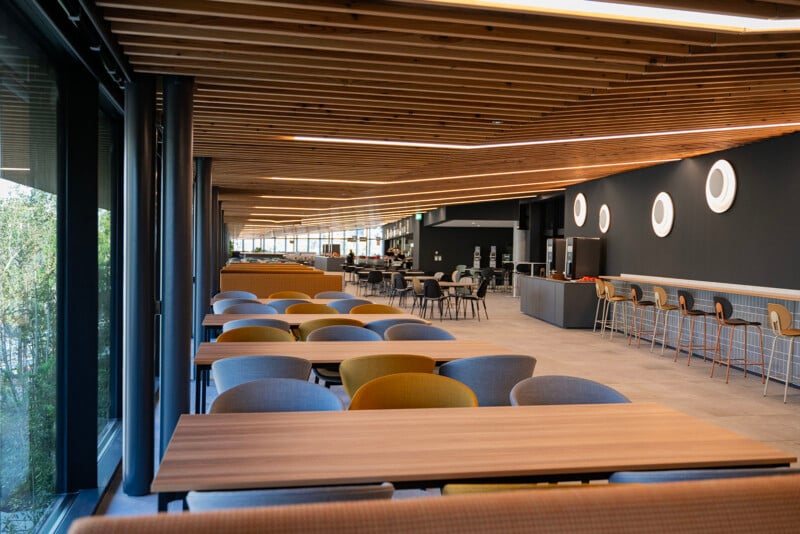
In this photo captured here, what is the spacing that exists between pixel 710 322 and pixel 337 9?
7.65 m

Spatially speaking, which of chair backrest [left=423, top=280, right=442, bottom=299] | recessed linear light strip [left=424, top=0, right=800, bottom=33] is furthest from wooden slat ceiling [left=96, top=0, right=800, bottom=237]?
chair backrest [left=423, top=280, right=442, bottom=299]

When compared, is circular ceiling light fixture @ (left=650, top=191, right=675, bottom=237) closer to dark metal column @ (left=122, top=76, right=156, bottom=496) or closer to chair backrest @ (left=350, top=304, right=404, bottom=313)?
chair backrest @ (left=350, top=304, right=404, bottom=313)

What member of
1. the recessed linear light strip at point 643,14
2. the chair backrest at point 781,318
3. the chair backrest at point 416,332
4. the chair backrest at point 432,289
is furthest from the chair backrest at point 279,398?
the chair backrest at point 432,289

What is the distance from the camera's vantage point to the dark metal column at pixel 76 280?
3475 mm

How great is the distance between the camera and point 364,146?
24.2 feet

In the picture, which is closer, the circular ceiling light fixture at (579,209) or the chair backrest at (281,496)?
the chair backrest at (281,496)

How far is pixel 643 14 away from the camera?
11.1 ft

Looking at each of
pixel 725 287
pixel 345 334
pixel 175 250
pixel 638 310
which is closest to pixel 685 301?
pixel 725 287

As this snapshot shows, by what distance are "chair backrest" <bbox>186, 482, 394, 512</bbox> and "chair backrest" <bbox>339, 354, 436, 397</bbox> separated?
1.74 metres

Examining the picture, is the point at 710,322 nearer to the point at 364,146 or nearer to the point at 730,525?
the point at 364,146

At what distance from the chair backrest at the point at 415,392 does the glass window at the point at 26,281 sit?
1.44 meters

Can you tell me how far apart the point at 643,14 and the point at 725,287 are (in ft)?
19.4

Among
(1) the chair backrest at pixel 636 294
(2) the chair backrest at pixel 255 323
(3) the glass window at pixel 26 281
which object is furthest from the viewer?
(1) the chair backrest at pixel 636 294

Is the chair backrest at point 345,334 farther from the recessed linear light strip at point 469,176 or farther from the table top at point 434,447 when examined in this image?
the recessed linear light strip at point 469,176
